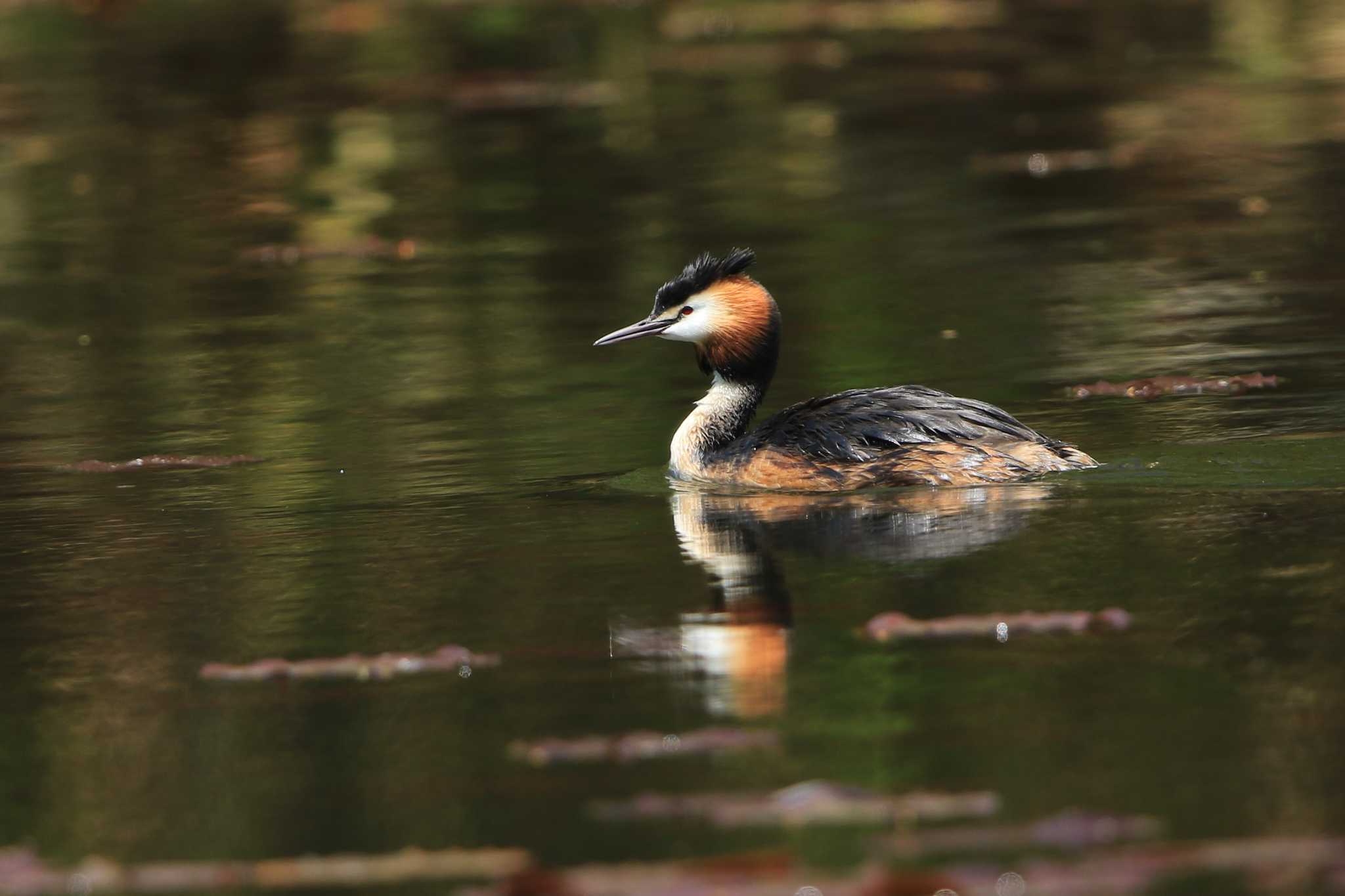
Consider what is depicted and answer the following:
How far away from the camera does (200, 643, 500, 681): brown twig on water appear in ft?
26.2

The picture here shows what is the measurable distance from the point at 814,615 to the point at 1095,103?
20087 millimetres

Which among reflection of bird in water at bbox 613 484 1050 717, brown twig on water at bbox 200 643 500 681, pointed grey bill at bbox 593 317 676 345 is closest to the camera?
reflection of bird in water at bbox 613 484 1050 717

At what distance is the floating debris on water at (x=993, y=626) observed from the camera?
8000mm

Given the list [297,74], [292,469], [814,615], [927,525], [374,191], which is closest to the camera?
[814,615]

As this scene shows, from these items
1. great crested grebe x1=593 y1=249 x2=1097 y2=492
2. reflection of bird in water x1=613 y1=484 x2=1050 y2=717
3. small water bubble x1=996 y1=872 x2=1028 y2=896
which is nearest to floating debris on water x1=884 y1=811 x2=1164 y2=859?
small water bubble x1=996 y1=872 x2=1028 y2=896

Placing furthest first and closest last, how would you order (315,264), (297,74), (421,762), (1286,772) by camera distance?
1. (297,74)
2. (315,264)
3. (421,762)
4. (1286,772)

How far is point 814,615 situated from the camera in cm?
848

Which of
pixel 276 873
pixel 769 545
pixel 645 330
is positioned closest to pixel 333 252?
pixel 645 330

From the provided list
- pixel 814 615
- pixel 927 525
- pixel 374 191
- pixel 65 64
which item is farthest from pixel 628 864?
pixel 65 64

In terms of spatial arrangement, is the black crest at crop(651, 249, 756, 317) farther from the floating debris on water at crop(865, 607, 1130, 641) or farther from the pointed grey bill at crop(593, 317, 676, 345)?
the floating debris on water at crop(865, 607, 1130, 641)

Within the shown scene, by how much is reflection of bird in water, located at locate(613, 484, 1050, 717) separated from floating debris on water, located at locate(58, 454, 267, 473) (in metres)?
2.43

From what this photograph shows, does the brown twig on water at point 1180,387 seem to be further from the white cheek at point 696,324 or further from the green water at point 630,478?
the white cheek at point 696,324

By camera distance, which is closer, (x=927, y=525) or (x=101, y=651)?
(x=101, y=651)

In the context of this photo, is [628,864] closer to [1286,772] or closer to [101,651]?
[1286,772]
